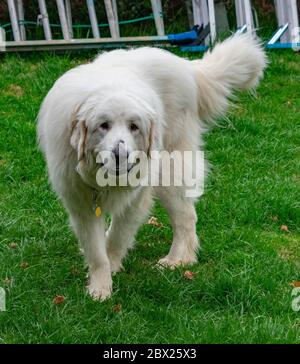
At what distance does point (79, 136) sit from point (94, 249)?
0.82m

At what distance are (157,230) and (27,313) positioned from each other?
1592mm

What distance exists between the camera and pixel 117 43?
→ 28.6ft

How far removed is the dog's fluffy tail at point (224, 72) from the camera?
17.0ft

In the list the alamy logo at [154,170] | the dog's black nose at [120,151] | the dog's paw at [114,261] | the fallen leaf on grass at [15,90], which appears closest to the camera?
the dog's black nose at [120,151]

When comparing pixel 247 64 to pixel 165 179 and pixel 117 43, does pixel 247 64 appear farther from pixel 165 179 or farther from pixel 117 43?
pixel 117 43

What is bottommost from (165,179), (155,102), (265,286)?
(265,286)

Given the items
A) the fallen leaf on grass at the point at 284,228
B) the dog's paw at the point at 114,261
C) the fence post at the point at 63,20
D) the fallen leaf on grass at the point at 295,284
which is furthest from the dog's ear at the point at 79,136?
the fence post at the point at 63,20

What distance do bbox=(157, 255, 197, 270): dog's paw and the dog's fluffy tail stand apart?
0.89 m

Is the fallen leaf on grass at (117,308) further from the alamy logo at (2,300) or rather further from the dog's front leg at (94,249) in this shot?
the alamy logo at (2,300)

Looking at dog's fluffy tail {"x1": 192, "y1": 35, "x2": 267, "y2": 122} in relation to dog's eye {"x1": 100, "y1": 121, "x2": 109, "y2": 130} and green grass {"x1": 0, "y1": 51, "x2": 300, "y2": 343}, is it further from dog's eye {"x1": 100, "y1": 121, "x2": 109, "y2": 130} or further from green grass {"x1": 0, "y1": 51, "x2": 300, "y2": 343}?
dog's eye {"x1": 100, "y1": 121, "x2": 109, "y2": 130}

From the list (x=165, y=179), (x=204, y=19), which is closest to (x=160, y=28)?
(x=204, y=19)

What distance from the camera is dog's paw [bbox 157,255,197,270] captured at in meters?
4.96
